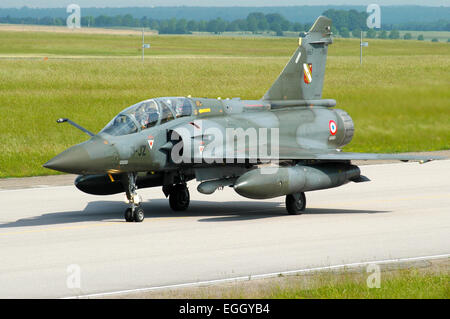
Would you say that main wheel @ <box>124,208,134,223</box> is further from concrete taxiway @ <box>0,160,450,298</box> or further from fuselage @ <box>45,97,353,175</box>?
fuselage @ <box>45,97,353,175</box>

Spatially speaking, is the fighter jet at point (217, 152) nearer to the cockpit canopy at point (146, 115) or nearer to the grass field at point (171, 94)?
the cockpit canopy at point (146, 115)

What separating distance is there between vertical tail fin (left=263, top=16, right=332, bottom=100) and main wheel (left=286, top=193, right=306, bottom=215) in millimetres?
3432

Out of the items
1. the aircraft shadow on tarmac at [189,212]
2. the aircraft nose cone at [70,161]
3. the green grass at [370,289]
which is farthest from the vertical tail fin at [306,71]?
the green grass at [370,289]

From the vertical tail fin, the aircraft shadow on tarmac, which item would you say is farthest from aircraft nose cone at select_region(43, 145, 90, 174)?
the vertical tail fin

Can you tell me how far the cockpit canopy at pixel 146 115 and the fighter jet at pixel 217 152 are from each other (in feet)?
0.07

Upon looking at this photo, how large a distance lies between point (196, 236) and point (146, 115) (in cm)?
318

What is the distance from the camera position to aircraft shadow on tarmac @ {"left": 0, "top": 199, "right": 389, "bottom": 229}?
64.8ft

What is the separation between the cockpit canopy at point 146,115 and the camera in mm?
18656

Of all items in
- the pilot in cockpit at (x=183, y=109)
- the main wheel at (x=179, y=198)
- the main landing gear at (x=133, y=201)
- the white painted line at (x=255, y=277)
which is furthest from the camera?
the main wheel at (x=179, y=198)

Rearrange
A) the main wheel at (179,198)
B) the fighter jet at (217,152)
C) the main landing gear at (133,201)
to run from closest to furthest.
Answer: the fighter jet at (217,152), the main landing gear at (133,201), the main wheel at (179,198)

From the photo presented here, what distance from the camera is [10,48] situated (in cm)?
13300

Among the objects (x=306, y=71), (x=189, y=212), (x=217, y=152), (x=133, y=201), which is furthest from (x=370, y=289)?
(x=306, y=71)
